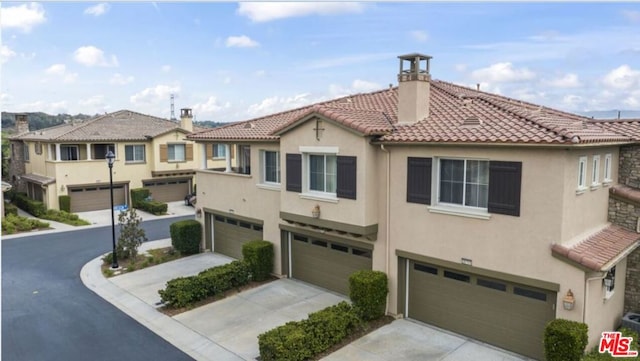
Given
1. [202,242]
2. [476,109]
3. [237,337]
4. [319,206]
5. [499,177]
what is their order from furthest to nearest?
[202,242] < [319,206] < [476,109] < [237,337] < [499,177]

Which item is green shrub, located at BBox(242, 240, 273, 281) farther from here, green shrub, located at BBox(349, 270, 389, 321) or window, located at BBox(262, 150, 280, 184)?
green shrub, located at BBox(349, 270, 389, 321)

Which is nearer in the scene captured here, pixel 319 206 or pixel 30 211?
pixel 319 206

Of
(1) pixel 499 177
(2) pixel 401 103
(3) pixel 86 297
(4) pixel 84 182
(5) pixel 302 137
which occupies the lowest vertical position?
(3) pixel 86 297

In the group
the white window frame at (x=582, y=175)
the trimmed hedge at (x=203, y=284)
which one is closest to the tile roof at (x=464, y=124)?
the white window frame at (x=582, y=175)

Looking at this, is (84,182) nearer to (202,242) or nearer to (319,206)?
(202,242)

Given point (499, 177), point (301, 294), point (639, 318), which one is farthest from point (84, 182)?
point (639, 318)

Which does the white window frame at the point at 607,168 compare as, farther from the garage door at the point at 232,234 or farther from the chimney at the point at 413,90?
the garage door at the point at 232,234

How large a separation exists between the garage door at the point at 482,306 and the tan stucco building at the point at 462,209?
1.2 inches

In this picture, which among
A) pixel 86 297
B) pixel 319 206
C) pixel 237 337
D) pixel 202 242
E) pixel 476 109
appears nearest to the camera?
pixel 237 337

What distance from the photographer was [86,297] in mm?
15766

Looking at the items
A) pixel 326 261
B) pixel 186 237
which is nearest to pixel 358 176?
pixel 326 261

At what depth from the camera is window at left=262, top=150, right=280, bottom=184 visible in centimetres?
1777

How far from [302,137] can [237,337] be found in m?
6.60

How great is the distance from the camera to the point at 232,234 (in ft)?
66.1
